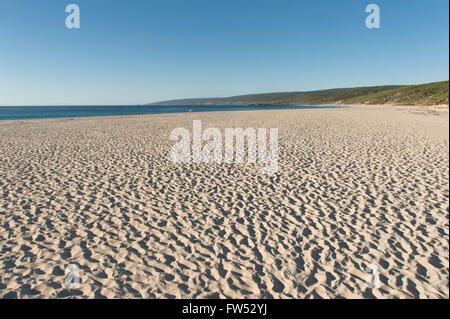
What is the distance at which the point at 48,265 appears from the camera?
396 cm

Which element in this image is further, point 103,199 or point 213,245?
point 103,199

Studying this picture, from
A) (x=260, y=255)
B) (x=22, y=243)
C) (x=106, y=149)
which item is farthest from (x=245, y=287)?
(x=106, y=149)

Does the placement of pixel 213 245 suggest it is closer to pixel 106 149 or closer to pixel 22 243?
pixel 22 243

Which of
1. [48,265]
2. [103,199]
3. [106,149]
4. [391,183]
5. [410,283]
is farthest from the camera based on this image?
[106,149]

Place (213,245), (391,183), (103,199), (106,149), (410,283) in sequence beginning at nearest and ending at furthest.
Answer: (410,283) → (213,245) → (103,199) → (391,183) → (106,149)

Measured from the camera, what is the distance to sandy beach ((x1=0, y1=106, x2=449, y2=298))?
3.63 m

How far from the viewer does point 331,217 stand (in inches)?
218

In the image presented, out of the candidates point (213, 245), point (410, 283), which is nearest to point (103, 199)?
point (213, 245)

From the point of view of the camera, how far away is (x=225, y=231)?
501cm

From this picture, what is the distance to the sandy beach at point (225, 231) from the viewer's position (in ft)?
11.9
